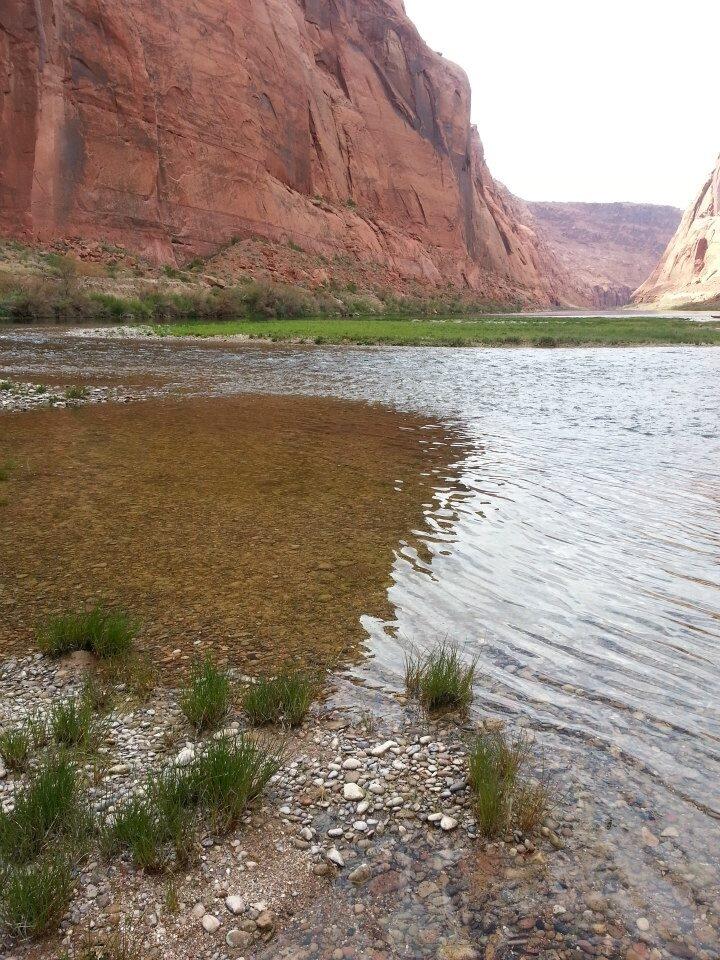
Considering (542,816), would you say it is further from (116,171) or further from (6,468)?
(116,171)

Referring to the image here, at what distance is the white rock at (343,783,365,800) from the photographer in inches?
120

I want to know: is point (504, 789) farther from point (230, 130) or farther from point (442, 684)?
point (230, 130)

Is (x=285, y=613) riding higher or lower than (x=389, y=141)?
lower

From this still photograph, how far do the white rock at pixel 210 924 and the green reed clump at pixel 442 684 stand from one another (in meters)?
1.57

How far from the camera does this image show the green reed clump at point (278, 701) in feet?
11.7

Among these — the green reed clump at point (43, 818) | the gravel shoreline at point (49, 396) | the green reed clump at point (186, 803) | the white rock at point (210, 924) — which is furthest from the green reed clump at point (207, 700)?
the gravel shoreline at point (49, 396)

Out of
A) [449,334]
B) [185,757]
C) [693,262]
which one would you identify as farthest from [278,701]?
[693,262]

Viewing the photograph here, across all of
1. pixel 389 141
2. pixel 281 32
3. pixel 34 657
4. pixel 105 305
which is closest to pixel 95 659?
pixel 34 657

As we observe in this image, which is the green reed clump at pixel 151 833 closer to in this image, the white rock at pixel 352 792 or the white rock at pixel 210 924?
the white rock at pixel 210 924

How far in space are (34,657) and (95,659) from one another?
38cm

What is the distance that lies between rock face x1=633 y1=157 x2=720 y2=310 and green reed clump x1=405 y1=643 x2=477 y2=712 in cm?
12559

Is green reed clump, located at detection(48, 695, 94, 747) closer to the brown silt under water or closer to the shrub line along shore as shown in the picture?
the brown silt under water

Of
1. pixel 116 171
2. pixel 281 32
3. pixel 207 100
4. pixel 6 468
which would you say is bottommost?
pixel 6 468

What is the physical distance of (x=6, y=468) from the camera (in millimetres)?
8625
